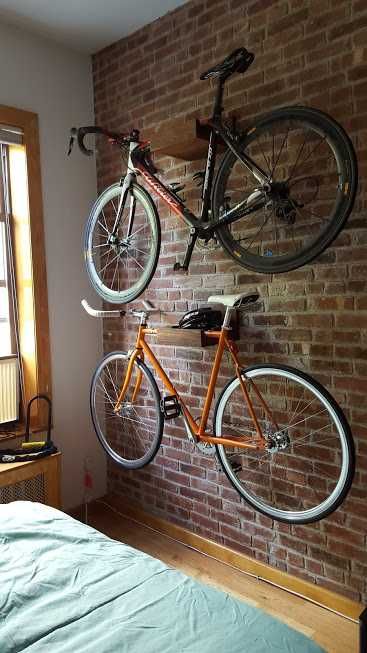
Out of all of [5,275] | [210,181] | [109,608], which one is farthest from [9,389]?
[109,608]

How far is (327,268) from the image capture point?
7.11 feet

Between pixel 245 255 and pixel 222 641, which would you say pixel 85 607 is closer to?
pixel 222 641

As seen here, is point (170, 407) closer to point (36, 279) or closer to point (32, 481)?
point (32, 481)

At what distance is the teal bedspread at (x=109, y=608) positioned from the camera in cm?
122

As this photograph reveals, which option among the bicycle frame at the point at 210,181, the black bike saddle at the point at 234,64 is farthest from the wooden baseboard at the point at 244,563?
the black bike saddle at the point at 234,64

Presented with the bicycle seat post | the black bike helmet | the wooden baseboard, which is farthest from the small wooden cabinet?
the bicycle seat post

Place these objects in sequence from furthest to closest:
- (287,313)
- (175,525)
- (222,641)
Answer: (175,525) < (287,313) < (222,641)

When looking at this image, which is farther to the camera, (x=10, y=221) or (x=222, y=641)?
(x=10, y=221)

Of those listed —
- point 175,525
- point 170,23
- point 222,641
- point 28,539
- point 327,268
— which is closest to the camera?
point 222,641

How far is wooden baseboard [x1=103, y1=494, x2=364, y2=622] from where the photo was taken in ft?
7.38

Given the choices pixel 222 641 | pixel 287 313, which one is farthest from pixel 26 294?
pixel 222 641

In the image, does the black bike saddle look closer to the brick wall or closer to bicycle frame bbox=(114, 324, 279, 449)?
the brick wall

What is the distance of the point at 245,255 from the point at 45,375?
5.02 ft

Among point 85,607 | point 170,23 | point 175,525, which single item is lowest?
point 175,525
